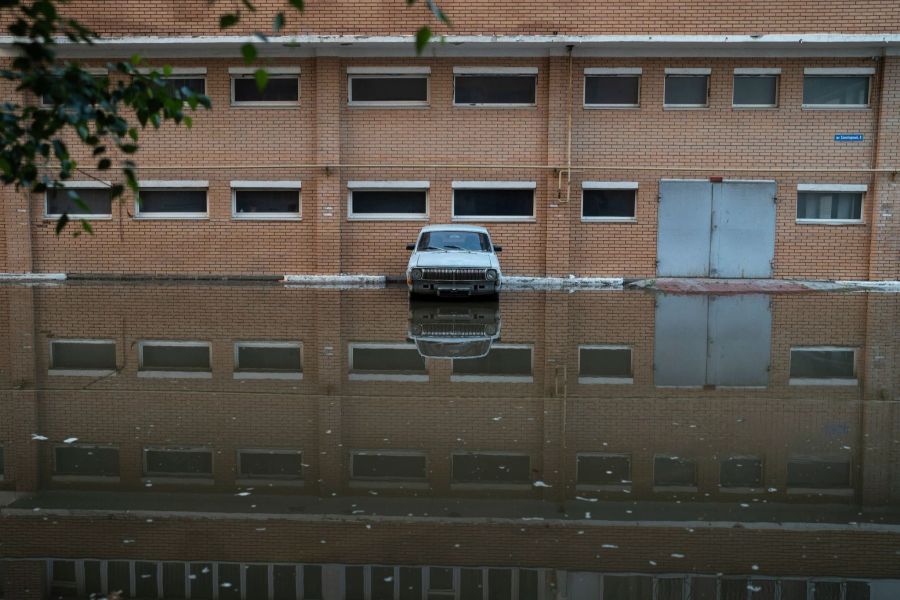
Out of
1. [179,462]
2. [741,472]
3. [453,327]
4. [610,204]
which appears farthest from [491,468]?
[610,204]

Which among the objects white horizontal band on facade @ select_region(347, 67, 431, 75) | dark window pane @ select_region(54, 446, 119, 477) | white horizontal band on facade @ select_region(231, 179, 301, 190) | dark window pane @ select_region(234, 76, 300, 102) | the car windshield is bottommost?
dark window pane @ select_region(54, 446, 119, 477)

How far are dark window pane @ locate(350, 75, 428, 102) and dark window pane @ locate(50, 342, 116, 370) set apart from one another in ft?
36.1

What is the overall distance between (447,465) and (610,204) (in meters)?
15.2

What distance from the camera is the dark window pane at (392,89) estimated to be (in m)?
20.6

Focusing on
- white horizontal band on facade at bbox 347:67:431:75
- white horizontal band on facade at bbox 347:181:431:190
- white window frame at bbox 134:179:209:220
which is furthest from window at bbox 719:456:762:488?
white window frame at bbox 134:179:209:220

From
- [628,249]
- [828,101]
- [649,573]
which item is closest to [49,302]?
[628,249]

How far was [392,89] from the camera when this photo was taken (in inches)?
813

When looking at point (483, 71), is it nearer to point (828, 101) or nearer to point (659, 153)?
point (659, 153)

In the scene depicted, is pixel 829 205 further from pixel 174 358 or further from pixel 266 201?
pixel 174 358

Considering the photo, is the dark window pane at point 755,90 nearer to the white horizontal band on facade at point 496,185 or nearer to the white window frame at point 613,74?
the white window frame at point 613,74

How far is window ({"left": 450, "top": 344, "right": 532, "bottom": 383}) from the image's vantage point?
938 cm

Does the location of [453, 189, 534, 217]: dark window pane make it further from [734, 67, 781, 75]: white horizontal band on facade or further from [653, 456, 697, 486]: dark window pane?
[653, 456, 697, 486]: dark window pane

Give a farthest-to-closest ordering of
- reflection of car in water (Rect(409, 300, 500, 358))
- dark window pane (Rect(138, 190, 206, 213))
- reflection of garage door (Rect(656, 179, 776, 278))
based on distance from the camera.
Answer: dark window pane (Rect(138, 190, 206, 213))
reflection of garage door (Rect(656, 179, 776, 278))
reflection of car in water (Rect(409, 300, 500, 358))

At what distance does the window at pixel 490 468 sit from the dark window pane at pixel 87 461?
7.79 feet
